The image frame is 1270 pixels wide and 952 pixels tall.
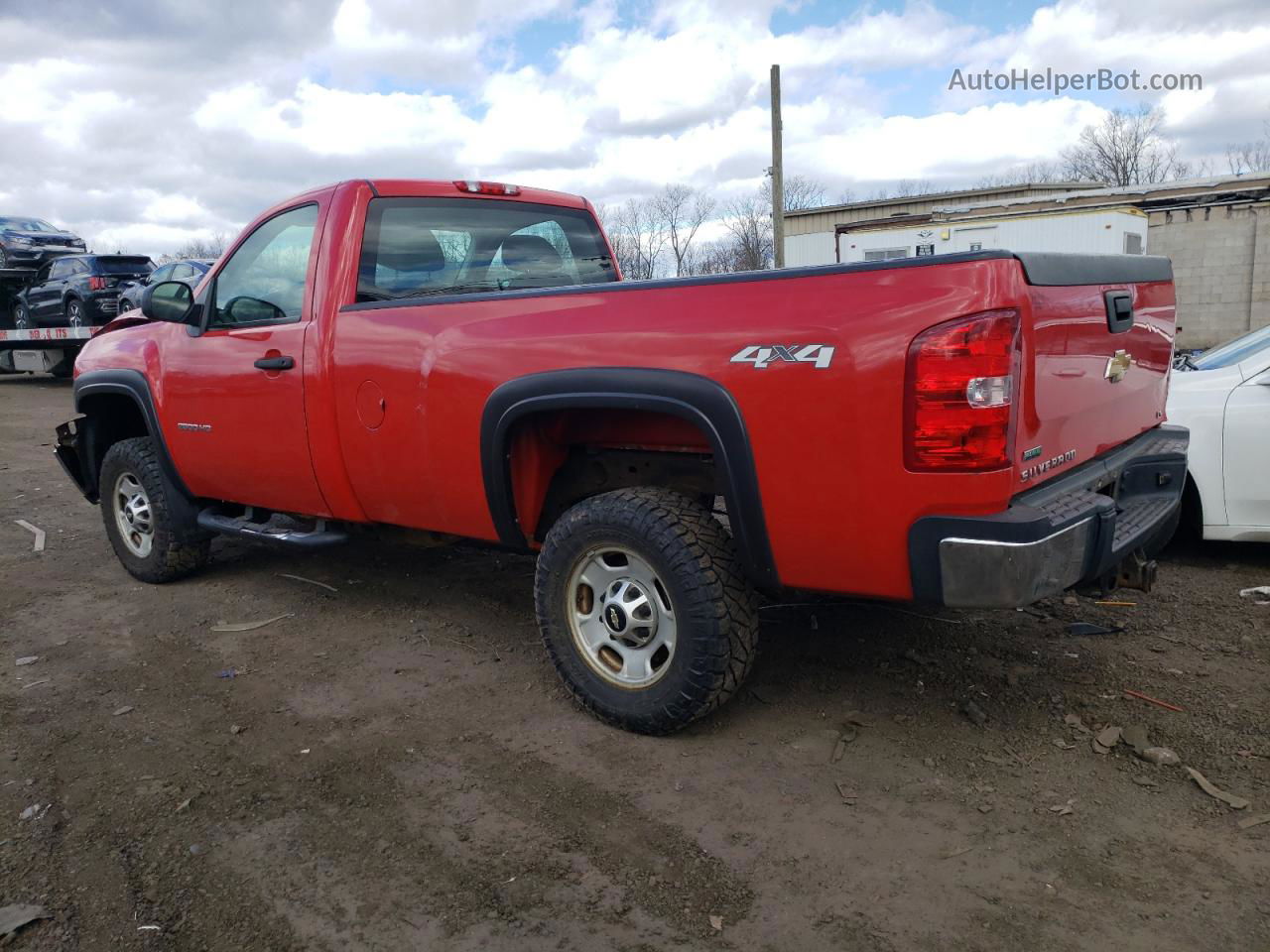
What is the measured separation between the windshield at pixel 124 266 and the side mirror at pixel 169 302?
13018 millimetres

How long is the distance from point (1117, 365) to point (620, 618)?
1.87 meters

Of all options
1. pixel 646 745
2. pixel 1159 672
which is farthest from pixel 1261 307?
pixel 646 745

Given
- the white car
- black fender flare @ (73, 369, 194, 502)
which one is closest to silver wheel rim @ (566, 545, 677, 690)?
black fender flare @ (73, 369, 194, 502)

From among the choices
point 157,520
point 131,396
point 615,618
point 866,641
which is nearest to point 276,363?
point 131,396

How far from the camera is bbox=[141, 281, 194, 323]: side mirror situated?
4785 millimetres

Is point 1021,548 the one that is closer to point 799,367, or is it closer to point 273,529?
point 799,367

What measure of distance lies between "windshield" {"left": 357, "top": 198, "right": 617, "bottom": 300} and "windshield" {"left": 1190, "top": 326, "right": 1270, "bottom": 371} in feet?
10.6

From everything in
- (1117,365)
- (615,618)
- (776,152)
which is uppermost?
(776,152)

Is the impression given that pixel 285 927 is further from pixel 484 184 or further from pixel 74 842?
pixel 484 184

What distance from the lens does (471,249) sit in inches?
181

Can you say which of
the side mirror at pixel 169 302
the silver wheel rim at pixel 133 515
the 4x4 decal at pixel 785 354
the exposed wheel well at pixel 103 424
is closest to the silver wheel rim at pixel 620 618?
the 4x4 decal at pixel 785 354

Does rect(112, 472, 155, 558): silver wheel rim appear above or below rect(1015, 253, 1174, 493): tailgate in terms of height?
below

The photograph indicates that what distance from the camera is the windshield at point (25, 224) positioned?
62.9ft

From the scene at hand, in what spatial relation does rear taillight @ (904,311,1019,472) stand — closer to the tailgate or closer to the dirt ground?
the tailgate
